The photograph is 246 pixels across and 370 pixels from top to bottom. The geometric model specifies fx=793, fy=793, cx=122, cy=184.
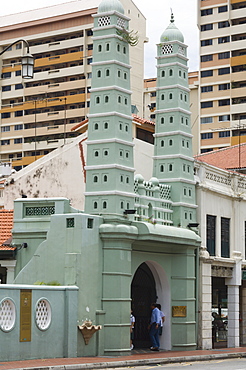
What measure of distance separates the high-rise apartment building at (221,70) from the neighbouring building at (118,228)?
44.6 meters

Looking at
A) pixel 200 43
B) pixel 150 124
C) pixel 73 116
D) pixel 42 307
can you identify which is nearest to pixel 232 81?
pixel 200 43

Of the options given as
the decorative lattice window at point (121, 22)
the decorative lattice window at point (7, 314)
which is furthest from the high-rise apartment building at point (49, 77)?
the decorative lattice window at point (7, 314)

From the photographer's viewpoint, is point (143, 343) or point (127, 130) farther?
point (143, 343)

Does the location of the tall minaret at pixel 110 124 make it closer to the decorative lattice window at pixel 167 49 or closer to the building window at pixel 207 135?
the decorative lattice window at pixel 167 49

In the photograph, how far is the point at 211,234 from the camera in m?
29.2

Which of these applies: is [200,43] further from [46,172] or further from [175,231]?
[175,231]

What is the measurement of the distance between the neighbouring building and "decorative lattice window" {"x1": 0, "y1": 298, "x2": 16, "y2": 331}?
138 millimetres

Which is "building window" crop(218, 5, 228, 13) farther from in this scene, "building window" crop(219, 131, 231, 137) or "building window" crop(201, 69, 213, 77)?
"building window" crop(219, 131, 231, 137)

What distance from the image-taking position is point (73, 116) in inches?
2955

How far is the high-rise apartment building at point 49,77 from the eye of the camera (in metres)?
73.4

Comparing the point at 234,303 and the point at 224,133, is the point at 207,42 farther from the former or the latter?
the point at 234,303

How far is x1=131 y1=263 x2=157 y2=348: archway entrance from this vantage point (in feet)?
86.6

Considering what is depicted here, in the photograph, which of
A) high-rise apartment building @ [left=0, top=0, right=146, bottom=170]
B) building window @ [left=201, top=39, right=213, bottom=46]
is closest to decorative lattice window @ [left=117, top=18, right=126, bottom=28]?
high-rise apartment building @ [left=0, top=0, right=146, bottom=170]

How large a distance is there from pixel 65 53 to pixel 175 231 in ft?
176
